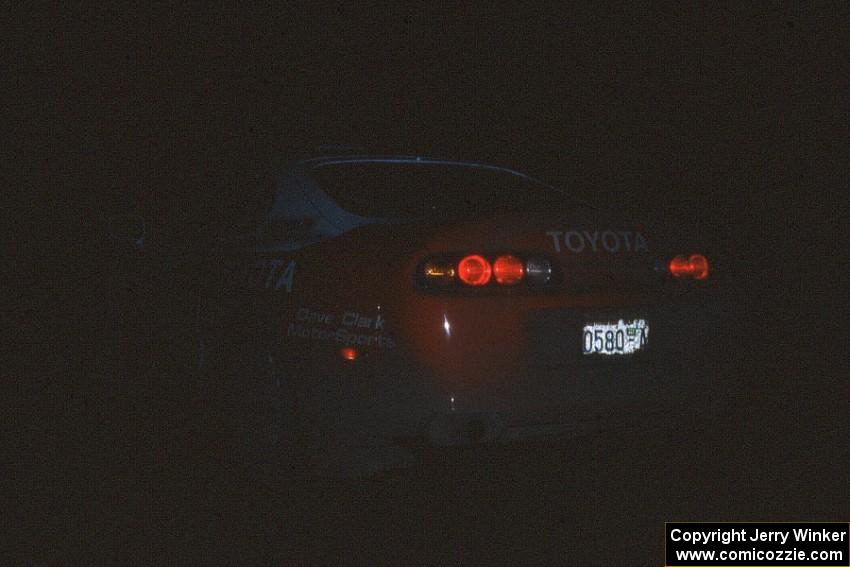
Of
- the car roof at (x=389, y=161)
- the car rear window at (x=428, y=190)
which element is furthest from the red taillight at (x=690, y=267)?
the car roof at (x=389, y=161)

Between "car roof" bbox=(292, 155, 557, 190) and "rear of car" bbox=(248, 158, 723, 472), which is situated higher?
"car roof" bbox=(292, 155, 557, 190)

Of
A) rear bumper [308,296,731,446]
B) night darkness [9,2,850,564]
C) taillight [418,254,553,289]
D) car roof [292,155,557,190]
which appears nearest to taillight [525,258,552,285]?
taillight [418,254,553,289]

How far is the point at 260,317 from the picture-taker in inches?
208

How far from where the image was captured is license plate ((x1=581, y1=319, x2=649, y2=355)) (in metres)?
4.75

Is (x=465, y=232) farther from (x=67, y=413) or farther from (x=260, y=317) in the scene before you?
(x=67, y=413)

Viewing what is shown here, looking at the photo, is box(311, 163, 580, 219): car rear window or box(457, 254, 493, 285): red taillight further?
box(311, 163, 580, 219): car rear window

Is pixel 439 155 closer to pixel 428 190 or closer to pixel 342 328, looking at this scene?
pixel 428 190

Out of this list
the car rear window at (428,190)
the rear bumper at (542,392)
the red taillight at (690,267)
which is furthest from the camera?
the car rear window at (428,190)

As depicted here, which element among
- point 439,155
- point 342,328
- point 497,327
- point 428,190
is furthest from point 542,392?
point 439,155

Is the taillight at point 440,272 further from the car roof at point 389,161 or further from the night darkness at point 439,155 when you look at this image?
the car roof at point 389,161

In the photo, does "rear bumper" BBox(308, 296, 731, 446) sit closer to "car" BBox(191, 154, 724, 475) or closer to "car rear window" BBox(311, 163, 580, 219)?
"car" BBox(191, 154, 724, 475)

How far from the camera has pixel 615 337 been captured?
189 inches

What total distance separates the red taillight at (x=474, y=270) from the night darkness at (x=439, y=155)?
2.70ft

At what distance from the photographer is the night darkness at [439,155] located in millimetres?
4742
